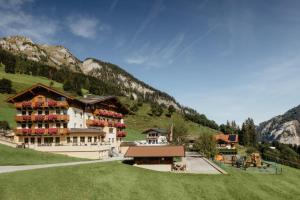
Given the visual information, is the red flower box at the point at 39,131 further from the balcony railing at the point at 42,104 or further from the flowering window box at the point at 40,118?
the balcony railing at the point at 42,104

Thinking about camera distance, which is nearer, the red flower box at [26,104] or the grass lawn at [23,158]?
the grass lawn at [23,158]

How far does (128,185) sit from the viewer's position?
3666cm

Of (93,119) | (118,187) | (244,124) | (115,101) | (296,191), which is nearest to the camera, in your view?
(118,187)

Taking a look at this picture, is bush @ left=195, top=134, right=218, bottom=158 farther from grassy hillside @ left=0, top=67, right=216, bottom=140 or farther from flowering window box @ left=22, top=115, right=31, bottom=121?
grassy hillside @ left=0, top=67, right=216, bottom=140

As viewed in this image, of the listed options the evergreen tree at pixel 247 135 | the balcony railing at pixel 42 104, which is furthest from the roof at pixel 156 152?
the evergreen tree at pixel 247 135

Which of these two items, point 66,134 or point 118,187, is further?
point 66,134

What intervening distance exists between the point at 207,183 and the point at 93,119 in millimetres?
41745

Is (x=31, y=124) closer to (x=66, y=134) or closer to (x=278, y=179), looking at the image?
(x=66, y=134)

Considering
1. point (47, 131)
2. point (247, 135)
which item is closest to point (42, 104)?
point (47, 131)

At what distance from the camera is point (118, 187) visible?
35.6 metres

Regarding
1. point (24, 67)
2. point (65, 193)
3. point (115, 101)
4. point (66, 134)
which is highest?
point (24, 67)

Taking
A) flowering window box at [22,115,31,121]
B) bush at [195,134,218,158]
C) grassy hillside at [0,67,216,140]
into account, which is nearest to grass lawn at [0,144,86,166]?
flowering window box at [22,115,31,121]

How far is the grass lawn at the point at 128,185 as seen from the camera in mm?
31547

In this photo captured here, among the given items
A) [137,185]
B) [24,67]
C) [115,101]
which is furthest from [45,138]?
[24,67]
